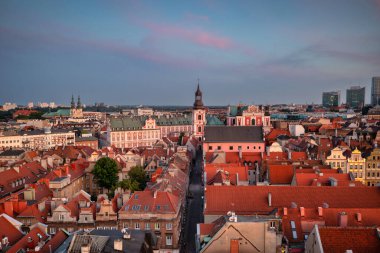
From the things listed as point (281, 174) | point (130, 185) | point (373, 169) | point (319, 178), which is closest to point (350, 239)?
point (319, 178)

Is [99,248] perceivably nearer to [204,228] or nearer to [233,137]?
[204,228]

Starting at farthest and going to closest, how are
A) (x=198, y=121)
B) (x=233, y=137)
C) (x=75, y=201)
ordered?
(x=198, y=121) → (x=233, y=137) → (x=75, y=201)

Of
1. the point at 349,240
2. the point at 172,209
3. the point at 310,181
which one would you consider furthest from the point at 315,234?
the point at 310,181

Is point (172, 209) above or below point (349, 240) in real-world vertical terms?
below

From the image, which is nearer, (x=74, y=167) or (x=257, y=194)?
(x=257, y=194)

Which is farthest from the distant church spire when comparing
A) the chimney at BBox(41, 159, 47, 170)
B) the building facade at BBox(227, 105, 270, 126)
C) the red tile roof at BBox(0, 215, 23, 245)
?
the red tile roof at BBox(0, 215, 23, 245)

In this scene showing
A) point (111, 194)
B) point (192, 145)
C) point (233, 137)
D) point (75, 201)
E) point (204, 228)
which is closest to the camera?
point (204, 228)

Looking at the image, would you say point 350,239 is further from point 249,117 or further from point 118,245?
point 249,117

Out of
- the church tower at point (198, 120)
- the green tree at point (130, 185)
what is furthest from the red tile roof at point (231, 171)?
the church tower at point (198, 120)
